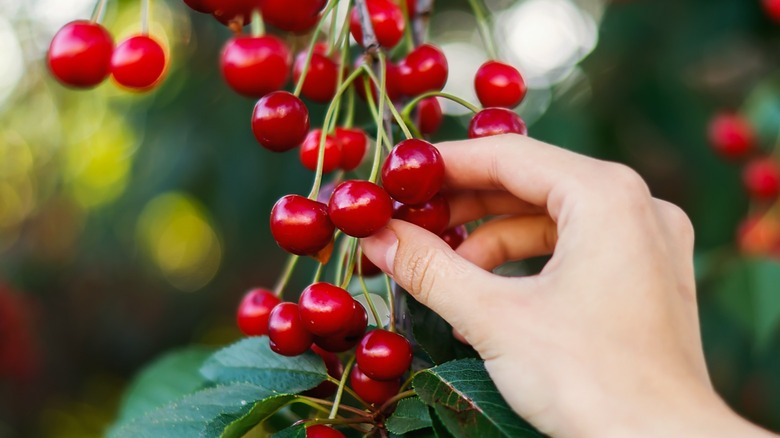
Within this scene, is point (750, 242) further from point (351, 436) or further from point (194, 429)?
point (194, 429)

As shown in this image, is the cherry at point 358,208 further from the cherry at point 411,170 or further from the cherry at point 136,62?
the cherry at point 136,62

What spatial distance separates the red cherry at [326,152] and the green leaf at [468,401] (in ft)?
1.09

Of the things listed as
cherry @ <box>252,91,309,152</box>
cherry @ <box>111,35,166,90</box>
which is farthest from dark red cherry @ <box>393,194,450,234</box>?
cherry @ <box>111,35,166,90</box>

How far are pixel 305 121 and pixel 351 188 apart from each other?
0.14 meters

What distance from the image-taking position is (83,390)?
480cm

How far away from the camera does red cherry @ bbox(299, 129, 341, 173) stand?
1016mm

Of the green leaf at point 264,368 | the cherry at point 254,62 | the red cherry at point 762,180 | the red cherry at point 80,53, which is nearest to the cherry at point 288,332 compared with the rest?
the green leaf at point 264,368

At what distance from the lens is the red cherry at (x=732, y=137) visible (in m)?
2.51

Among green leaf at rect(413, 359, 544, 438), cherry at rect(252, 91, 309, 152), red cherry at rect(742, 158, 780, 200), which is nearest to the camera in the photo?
green leaf at rect(413, 359, 544, 438)

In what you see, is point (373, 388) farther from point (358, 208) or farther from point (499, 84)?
point (499, 84)

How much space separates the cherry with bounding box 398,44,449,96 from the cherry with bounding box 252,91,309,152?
0.20m

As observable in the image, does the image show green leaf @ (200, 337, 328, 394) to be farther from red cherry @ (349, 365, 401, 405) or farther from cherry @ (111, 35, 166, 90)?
cherry @ (111, 35, 166, 90)

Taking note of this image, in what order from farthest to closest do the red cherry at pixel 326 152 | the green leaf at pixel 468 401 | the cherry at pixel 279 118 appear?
1. the red cherry at pixel 326 152
2. the cherry at pixel 279 118
3. the green leaf at pixel 468 401

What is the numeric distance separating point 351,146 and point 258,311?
291 millimetres
